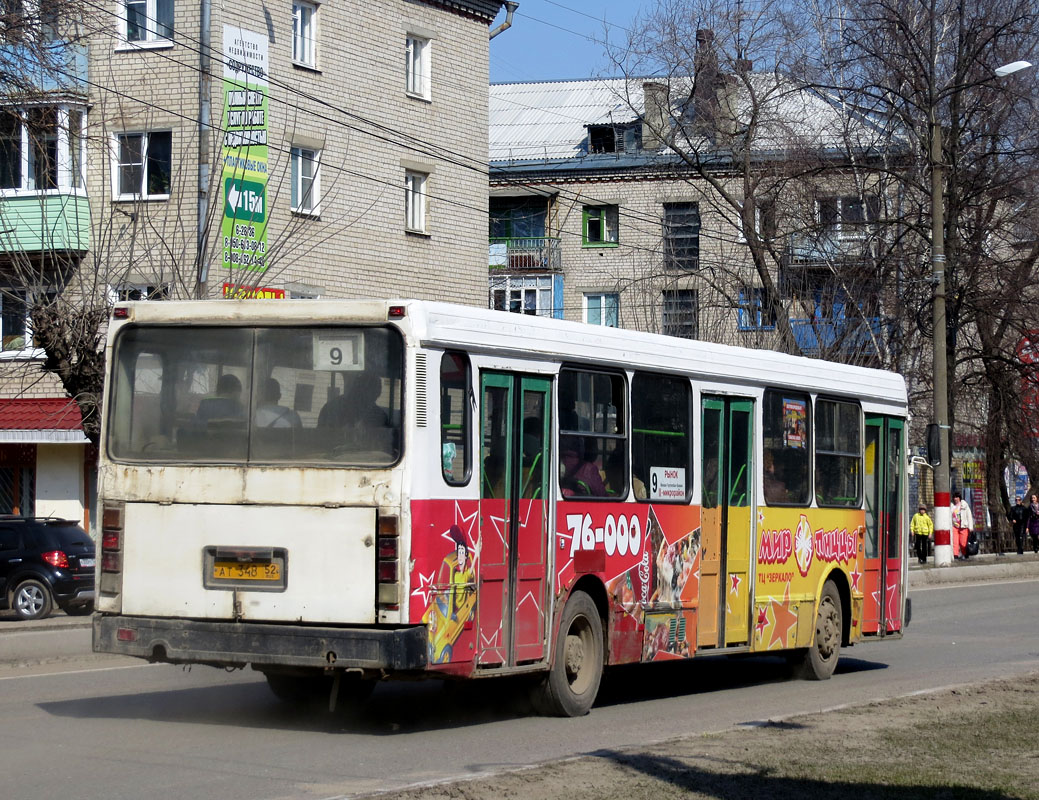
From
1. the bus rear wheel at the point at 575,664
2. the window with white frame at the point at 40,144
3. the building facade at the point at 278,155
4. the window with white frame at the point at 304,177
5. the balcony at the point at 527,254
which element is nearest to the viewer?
the bus rear wheel at the point at 575,664

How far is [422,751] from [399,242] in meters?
26.9

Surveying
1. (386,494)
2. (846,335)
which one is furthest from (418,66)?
(386,494)

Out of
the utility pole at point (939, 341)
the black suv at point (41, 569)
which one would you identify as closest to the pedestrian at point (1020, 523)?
the utility pole at point (939, 341)

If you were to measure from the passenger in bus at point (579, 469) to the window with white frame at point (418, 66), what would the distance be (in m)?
26.0

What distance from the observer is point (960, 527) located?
127 ft

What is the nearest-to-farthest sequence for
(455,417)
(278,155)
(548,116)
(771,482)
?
(455,417) < (771,482) < (278,155) < (548,116)

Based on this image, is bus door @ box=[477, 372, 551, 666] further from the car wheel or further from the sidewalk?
the sidewalk

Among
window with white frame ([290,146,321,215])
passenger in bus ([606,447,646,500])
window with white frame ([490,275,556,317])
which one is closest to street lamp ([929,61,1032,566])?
window with white frame ([290,146,321,215])

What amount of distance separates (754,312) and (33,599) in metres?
19.5

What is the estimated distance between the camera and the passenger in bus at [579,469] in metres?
11.1

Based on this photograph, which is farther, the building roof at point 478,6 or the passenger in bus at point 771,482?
the building roof at point 478,6

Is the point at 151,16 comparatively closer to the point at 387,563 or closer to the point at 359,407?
the point at 359,407

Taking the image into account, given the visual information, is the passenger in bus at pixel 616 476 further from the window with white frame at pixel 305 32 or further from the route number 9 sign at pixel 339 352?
the window with white frame at pixel 305 32

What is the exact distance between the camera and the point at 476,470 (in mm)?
10188
